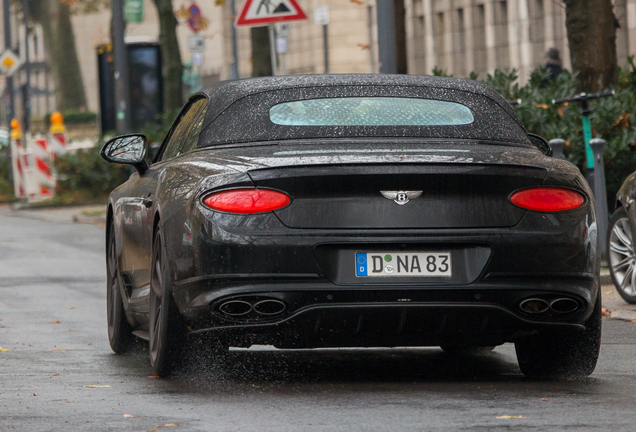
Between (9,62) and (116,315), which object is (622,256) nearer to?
(116,315)

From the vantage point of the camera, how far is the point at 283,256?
6238mm

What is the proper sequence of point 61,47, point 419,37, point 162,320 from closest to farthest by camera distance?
point 162,320, point 419,37, point 61,47

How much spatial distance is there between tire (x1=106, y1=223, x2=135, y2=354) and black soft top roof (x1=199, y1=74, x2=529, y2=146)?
4.39 feet

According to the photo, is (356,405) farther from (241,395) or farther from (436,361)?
(436,361)

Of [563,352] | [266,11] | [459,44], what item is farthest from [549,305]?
[459,44]

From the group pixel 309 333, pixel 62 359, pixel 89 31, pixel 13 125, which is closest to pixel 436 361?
pixel 309 333

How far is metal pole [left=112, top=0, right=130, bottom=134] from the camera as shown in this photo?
24172 mm

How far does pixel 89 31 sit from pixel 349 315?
107m

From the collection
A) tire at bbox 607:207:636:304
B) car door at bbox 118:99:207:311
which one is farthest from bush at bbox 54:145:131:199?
car door at bbox 118:99:207:311

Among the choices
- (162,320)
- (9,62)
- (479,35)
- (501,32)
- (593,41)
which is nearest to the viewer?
(162,320)

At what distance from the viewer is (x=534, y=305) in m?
6.42

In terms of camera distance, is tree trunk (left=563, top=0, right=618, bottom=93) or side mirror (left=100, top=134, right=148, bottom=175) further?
tree trunk (left=563, top=0, right=618, bottom=93)

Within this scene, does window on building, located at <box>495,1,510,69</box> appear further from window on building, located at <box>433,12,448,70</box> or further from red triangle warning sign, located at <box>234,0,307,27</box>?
red triangle warning sign, located at <box>234,0,307,27</box>

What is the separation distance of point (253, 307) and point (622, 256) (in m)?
4.72
